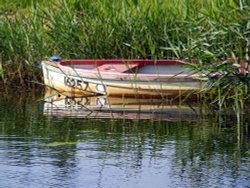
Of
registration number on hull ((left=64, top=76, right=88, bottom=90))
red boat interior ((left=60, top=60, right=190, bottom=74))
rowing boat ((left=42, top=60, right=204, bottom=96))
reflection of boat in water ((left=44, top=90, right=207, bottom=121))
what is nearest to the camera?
reflection of boat in water ((left=44, top=90, right=207, bottom=121))

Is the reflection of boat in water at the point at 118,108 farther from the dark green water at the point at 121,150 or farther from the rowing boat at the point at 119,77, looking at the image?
the rowing boat at the point at 119,77

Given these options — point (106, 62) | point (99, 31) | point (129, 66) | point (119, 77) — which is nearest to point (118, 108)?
→ point (119, 77)

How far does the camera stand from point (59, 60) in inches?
677

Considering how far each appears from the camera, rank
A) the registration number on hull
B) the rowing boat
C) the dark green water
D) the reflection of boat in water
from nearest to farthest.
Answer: the dark green water < the reflection of boat in water < the rowing boat < the registration number on hull

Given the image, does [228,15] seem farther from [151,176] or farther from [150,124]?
[151,176]

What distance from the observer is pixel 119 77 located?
54.7 ft

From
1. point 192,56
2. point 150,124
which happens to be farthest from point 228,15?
point 150,124

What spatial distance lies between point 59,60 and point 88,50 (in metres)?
0.52

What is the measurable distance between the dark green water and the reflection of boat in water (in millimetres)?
54

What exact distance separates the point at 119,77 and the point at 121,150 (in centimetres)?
544

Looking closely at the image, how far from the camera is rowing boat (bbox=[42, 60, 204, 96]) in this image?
16.4m

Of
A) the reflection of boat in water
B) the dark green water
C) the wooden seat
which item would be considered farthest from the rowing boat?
the dark green water

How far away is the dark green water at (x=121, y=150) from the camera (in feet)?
31.9

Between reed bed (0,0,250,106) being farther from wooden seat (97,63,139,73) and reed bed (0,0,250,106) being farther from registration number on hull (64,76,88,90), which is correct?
registration number on hull (64,76,88,90)
